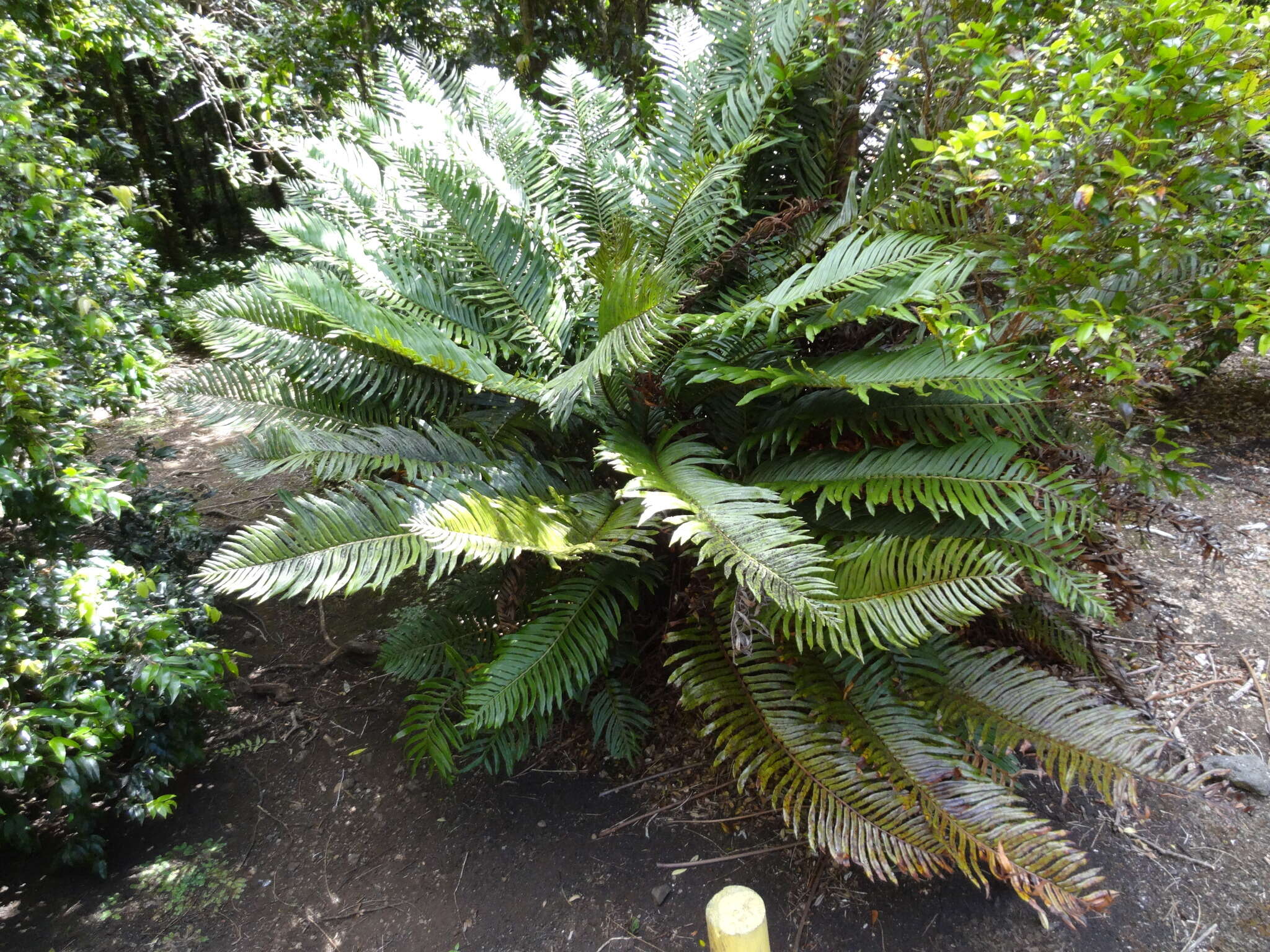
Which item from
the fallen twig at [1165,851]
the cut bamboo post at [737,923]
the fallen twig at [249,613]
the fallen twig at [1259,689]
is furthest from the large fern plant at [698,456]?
the fallen twig at [249,613]

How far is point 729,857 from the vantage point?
168 cm

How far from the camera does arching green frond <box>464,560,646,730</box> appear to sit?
160 cm

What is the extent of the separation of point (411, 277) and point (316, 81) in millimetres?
2989

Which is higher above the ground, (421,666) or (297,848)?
(421,666)

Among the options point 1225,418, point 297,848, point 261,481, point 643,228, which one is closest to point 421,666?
point 297,848

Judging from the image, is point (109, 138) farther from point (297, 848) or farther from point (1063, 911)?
point (1063, 911)

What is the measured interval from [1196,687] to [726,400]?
5.32ft

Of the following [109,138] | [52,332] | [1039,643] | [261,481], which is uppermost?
[109,138]

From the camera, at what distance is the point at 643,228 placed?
7.48 ft

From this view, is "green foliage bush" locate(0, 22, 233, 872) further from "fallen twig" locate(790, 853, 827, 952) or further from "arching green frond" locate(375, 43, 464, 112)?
"fallen twig" locate(790, 853, 827, 952)

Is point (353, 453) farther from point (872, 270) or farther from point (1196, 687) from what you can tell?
point (1196, 687)

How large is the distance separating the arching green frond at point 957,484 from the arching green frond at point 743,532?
6.3 inches

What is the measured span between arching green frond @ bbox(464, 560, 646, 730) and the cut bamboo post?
76 cm

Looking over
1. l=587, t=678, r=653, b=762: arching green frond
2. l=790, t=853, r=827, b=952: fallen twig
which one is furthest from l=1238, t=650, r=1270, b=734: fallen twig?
l=587, t=678, r=653, b=762: arching green frond
